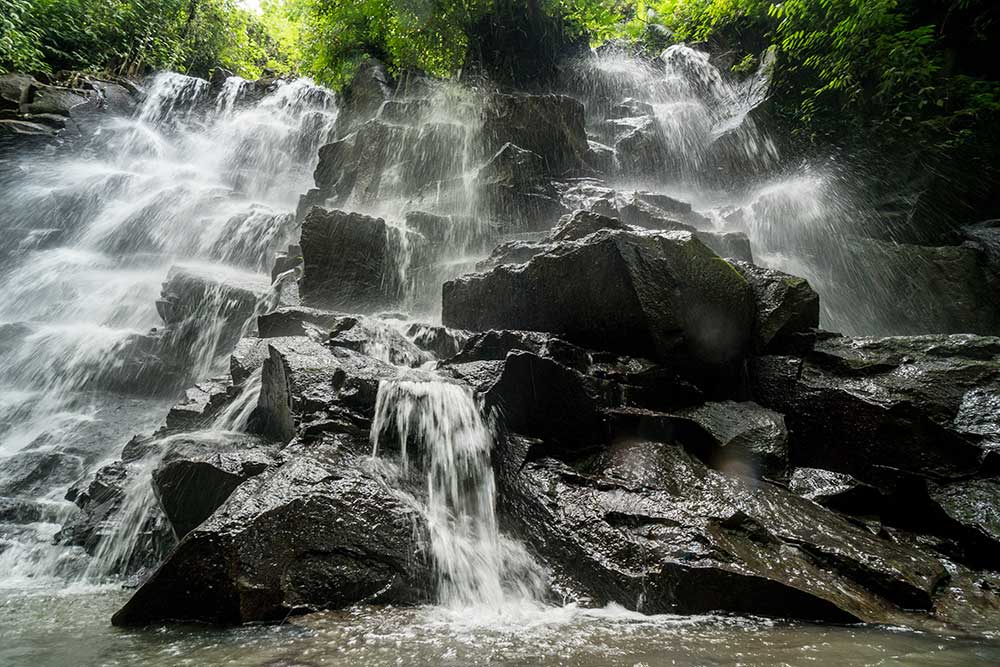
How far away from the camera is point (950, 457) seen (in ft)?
15.6

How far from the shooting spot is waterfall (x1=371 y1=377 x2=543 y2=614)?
3.55m

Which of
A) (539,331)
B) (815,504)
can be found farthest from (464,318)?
(815,504)

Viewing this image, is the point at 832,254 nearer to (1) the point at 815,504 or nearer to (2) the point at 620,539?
(1) the point at 815,504

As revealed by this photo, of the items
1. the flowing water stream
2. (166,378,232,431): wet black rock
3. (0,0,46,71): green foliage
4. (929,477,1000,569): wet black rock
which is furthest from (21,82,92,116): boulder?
(929,477,1000,569): wet black rock

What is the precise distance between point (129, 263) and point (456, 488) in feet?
38.6

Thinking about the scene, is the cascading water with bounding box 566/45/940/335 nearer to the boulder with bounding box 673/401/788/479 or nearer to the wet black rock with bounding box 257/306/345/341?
the boulder with bounding box 673/401/788/479

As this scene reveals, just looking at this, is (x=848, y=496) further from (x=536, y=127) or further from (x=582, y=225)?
(x=536, y=127)

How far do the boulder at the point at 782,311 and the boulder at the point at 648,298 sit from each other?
0.72ft

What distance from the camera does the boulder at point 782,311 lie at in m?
5.93

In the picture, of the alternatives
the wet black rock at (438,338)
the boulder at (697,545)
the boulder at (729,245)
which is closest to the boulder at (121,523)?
the boulder at (697,545)

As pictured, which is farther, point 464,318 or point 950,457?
point 464,318

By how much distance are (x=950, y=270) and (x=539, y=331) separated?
795 cm

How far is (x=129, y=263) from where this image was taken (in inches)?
476

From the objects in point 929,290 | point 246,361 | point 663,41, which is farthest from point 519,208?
point 663,41
